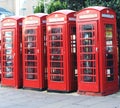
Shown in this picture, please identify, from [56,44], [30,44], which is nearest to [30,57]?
[30,44]

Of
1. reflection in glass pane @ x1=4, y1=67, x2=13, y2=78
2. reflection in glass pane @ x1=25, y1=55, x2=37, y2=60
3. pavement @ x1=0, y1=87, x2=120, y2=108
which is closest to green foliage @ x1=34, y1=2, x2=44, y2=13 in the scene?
reflection in glass pane @ x1=4, y1=67, x2=13, y2=78

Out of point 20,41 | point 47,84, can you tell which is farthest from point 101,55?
point 20,41

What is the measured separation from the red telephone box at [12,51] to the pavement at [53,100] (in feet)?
3.52

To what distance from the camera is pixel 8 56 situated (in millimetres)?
13336

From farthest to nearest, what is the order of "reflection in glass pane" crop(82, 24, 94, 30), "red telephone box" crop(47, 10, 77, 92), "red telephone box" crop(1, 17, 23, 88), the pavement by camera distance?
"red telephone box" crop(1, 17, 23, 88)
"red telephone box" crop(47, 10, 77, 92)
"reflection in glass pane" crop(82, 24, 94, 30)
the pavement

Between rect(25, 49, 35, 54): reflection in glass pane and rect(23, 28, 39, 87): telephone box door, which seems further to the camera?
rect(25, 49, 35, 54): reflection in glass pane

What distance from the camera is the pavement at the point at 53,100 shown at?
9.50m

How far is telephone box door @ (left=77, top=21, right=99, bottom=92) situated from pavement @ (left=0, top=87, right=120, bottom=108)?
1.27 ft

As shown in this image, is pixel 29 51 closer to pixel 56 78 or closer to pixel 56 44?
pixel 56 44

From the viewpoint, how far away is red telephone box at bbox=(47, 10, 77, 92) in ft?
37.1

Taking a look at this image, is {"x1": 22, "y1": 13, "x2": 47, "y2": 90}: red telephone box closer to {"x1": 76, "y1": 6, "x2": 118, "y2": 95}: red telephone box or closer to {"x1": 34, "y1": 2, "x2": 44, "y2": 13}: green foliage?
{"x1": 76, "y1": 6, "x2": 118, "y2": 95}: red telephone box

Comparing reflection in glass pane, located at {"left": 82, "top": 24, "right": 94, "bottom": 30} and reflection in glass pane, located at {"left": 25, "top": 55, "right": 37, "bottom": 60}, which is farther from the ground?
reflection in glass pane, located at {"left": 82, "top": 24, "right": 94, "bottom": 30}

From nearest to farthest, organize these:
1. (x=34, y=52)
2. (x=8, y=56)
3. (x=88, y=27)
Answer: (x=88, y=27), (x=34, y=52), (x=8, y=56)

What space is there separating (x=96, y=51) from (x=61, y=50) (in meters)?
1.30
